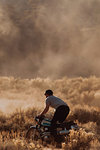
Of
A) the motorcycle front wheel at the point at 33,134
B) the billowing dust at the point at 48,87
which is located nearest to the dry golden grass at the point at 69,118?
the billowing dust at the point at 48,87

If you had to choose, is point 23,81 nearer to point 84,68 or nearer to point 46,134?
point 46,134

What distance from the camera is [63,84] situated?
30906mm

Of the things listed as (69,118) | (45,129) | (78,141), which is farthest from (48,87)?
(78,141)

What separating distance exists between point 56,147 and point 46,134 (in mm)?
601

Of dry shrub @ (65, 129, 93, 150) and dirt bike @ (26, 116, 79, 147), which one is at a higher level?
dirt bike @ (26, 116, 79, 147)

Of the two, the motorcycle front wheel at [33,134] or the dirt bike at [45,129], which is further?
the motorcycle front wheel at [33,134]

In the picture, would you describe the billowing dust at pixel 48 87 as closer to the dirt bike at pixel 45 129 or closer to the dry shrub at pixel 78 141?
the dirt bike at pixel 45 129

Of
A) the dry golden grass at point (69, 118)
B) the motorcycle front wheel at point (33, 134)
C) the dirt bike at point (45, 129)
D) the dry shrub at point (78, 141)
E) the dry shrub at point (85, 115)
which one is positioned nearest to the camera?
the dry golden grass at point (69, 118)

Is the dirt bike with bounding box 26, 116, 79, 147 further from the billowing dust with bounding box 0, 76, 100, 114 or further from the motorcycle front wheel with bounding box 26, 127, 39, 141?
the billowing dust with bounding box 0, 76, 100, 114

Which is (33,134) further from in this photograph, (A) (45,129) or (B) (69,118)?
(B) (69,118)

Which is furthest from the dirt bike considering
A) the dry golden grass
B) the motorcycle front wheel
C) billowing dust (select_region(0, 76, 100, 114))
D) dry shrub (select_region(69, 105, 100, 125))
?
billowing dust (select_region(0, 76, 100, 114))

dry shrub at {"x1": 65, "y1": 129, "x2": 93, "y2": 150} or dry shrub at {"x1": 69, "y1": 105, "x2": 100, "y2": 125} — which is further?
dry shrub at {"x1": 69, "y1": 105, "x2": 100, "y2": 125}

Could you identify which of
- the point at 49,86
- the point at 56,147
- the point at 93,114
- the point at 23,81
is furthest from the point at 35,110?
the point at 23,81

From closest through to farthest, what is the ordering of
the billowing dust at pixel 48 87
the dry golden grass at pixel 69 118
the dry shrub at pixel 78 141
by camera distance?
the dry golden grass at pixel 69 118
the dry shrub at pixel 78 141
the billowing dust at pixel 48 87
